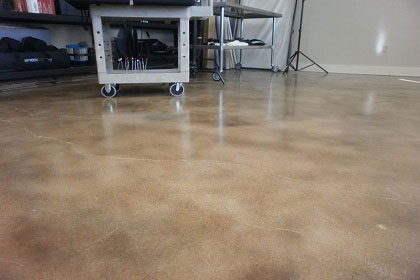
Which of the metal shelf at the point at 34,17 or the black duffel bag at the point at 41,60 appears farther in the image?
the black duffel bag at the point at 41,60

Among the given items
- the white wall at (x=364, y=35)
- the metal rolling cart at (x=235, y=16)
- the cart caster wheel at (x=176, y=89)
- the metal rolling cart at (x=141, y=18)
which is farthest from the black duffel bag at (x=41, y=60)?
the white wall at (x=364, y=35)

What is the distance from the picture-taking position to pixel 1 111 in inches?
70.2

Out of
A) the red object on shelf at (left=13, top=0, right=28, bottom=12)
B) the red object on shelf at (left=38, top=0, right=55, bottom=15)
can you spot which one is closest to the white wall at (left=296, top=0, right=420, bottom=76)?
the red object on shelf at (left=38, top=0, right=55, bottom=15)

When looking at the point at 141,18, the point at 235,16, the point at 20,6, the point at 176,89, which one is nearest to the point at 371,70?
the point at 235,16

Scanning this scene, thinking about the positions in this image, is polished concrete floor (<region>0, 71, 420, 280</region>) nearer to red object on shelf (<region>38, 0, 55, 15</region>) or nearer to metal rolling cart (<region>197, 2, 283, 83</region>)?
red object on shelf (<region>38, 0, 55, 15</region>)

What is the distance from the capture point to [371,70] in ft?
15.5

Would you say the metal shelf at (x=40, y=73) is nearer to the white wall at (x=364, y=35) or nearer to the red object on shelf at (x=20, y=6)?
the red object on shelf at (x=20, y=6)

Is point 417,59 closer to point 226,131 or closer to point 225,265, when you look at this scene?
point 226,131

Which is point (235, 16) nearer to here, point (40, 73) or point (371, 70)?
point (371, 70)

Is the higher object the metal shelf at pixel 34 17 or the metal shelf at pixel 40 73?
the metal shelf at pixel 34 17

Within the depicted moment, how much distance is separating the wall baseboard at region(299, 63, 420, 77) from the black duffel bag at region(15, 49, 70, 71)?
3.91 metres

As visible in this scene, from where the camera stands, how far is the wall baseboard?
4.53 meters

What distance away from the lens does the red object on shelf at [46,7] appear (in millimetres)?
2719

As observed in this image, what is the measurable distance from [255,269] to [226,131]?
93 cm
